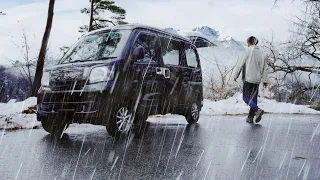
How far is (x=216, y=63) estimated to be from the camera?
20562mm

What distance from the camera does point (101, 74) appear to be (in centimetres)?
571

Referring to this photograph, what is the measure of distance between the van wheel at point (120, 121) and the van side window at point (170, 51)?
1.49m

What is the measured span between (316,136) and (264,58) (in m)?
2.92

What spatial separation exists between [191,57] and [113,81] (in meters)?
3.24

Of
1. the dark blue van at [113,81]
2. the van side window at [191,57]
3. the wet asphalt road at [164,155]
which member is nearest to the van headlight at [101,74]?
the dark blue van at [113,81]

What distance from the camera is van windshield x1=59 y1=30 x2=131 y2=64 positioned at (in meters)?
6.20

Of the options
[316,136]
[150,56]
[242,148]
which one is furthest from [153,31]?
[316,136]

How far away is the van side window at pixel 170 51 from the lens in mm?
7161

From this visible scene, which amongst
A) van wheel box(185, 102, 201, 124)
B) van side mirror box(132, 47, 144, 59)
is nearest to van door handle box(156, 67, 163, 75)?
van side mirror box(132, 47, 144, 59)

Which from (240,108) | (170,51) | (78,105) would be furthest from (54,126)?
(240,108)

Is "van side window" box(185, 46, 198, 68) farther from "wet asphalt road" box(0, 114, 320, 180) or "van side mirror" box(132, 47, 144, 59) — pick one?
"van side mirror" box(132, 47, 144, 59)

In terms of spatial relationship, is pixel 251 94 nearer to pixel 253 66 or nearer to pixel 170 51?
pixel 253 66

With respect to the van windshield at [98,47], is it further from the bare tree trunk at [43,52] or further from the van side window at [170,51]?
the bare tree trunk at [43,52]

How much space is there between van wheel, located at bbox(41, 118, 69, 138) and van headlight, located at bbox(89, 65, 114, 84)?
1127 mm
